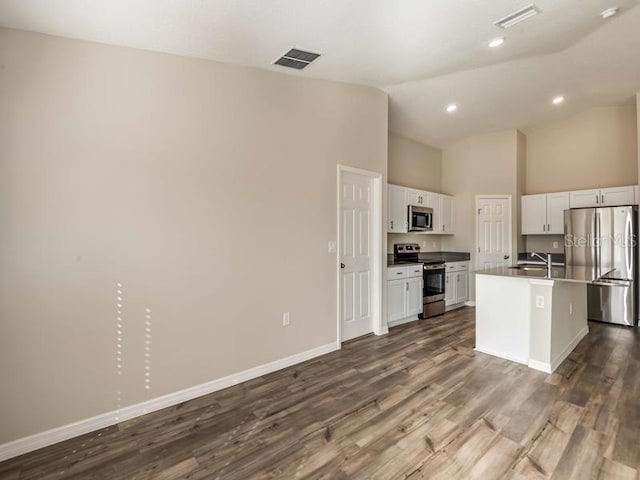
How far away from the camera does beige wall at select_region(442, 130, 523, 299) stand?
5.91 metres

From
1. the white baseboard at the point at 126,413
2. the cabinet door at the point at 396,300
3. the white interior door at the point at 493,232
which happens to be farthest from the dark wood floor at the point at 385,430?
the white interior door at the point at 493,232

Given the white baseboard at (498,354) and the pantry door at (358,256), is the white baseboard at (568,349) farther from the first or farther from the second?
the pantry door at (358,256)

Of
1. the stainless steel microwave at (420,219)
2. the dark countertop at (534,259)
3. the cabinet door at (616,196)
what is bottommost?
the dark countertop at (534,259)

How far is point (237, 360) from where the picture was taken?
2891 mm

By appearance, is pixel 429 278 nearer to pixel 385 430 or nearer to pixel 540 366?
pixel 540 366

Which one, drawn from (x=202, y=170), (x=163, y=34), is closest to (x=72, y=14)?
(x=163, y=34)

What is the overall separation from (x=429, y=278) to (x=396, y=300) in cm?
103

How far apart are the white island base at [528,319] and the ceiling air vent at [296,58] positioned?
117 inches

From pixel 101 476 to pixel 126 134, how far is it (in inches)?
87.7

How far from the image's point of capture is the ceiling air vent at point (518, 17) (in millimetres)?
2572

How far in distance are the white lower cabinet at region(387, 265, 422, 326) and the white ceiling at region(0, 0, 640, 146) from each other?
2.51 meters

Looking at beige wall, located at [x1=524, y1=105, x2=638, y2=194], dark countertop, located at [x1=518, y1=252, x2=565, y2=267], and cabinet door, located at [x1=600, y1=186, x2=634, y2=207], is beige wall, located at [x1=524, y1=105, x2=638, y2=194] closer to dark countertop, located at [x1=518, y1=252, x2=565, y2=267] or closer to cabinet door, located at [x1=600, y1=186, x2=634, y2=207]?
cabinet door, located at [x1=600, y1=186, x2=634, y2=207]

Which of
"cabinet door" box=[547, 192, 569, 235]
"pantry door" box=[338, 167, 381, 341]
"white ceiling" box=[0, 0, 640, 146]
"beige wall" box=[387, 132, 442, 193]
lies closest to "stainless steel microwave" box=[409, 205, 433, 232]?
"beige wall" box=[387, 132, 442, 193]

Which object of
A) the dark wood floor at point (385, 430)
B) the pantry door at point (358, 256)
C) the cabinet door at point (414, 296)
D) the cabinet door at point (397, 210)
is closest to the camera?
the dark wood floor at point (385, 430)
